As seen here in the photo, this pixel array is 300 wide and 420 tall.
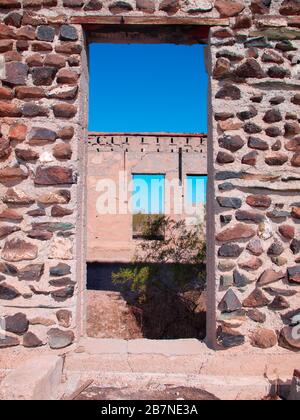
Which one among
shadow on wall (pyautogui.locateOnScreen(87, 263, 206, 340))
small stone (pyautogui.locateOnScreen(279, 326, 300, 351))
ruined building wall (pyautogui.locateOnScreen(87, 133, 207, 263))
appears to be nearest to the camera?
small stone (pyautogui.locateOnScreen(279, 326, 300, 351))

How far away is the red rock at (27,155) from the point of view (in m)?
2.67

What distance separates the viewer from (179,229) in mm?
6535

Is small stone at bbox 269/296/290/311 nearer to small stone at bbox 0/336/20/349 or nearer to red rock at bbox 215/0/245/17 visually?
small stone at bbox 0/336/20/349

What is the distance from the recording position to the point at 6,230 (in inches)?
104

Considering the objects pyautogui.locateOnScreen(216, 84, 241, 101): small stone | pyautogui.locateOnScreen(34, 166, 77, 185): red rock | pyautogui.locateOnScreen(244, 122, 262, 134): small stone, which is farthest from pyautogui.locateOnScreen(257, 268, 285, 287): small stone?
pyautogui.locateOnScreen(34, 166, 77, 185): red rock

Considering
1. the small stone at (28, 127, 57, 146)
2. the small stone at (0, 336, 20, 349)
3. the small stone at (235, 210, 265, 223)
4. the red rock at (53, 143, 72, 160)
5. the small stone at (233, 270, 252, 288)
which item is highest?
the small stone at (28, 127, 57, 146)

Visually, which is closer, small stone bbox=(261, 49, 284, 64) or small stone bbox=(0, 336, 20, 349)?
small stone bbox=(0, 336, 20, 349)

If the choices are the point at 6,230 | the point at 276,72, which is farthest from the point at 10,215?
the point at 276,72

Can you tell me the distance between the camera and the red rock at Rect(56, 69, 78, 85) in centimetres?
271

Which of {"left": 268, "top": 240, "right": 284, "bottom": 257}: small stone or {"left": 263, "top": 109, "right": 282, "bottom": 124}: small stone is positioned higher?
{"left": 263, "top": 109, "right": 282, "bottom": 124}: small stone

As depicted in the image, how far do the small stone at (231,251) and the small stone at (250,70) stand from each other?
4.10ft

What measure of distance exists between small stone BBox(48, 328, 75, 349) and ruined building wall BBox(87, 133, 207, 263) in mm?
7147

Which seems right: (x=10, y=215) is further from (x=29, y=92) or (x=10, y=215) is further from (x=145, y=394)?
(x=145, y=394)
